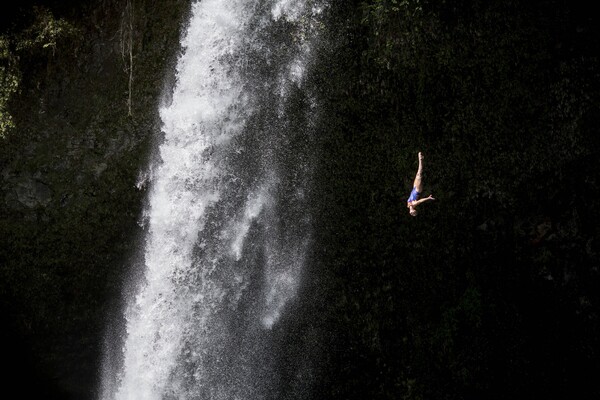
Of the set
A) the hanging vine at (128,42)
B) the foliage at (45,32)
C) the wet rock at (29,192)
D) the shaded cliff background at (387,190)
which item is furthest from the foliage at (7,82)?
the hanging vine at (128,42)

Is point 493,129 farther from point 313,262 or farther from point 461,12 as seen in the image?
point 313,262

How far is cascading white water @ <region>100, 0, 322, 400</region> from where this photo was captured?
25.7 feet

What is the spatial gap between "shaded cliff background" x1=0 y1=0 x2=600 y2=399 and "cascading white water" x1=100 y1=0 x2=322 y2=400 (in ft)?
1.30

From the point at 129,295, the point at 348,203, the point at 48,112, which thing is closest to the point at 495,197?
the point at 348,203

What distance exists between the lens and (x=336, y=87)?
25.2 ft

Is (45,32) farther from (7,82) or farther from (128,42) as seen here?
(128,42)

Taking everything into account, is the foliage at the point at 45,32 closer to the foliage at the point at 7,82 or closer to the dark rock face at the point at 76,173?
the dark rock face at the point at 76,173

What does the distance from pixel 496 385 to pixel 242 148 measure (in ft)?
16.5

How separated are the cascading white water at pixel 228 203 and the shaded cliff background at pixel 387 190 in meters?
0.40

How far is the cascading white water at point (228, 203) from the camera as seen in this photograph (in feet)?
25.7

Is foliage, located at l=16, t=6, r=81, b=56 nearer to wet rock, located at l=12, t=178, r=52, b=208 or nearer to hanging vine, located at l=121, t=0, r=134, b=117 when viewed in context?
hanging vine, located at l=121, t=0, r=134, b=117

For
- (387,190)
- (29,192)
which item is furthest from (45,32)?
(387,190)

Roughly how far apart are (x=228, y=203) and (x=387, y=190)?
2429mm

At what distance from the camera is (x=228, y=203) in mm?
8062
